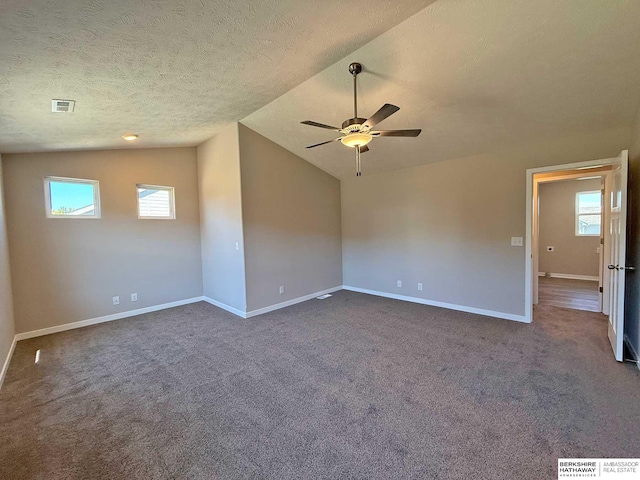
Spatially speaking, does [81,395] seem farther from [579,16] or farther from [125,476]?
[579,16]

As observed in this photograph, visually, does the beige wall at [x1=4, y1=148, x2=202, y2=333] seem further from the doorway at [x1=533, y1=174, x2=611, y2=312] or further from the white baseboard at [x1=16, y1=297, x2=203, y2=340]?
the doorway at [x1=533, y1=174, x2=611, y2=312]

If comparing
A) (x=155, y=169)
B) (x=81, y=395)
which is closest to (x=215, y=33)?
(x=81, y=395)

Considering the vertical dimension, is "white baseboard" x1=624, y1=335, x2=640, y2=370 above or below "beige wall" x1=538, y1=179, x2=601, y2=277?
below

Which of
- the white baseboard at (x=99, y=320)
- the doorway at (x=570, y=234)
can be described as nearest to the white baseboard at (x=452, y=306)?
the doorway at (x=570, y=234)

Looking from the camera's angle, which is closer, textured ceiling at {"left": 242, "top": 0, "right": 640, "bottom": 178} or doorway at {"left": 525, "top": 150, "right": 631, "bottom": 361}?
textured ceiling at {"left": 242, "top": 0, "right": 640, "bottom": 178}

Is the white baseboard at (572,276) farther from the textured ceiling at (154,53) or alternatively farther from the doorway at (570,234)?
the textured ceiling at (154,53)

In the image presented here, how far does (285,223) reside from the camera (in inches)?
197

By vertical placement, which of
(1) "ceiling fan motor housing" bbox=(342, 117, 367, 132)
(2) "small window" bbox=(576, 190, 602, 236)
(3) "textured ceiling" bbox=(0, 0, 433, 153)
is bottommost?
(2) "small window" bbox=(576, 190, 602, 236)

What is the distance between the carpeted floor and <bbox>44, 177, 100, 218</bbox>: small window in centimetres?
172

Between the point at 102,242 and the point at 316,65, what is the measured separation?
4052 millimetres

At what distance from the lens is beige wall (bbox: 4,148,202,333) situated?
3773 millimetres

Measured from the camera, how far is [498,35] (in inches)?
87.5

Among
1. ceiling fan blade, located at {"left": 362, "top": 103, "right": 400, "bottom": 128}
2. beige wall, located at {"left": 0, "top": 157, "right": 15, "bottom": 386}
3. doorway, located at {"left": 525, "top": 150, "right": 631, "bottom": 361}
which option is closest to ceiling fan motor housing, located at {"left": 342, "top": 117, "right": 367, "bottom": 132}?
ceiling fan blade, located at {"left": 362, "top": 103, "right": 400, "bottom": 128}

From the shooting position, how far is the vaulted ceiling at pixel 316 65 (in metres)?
1.75
